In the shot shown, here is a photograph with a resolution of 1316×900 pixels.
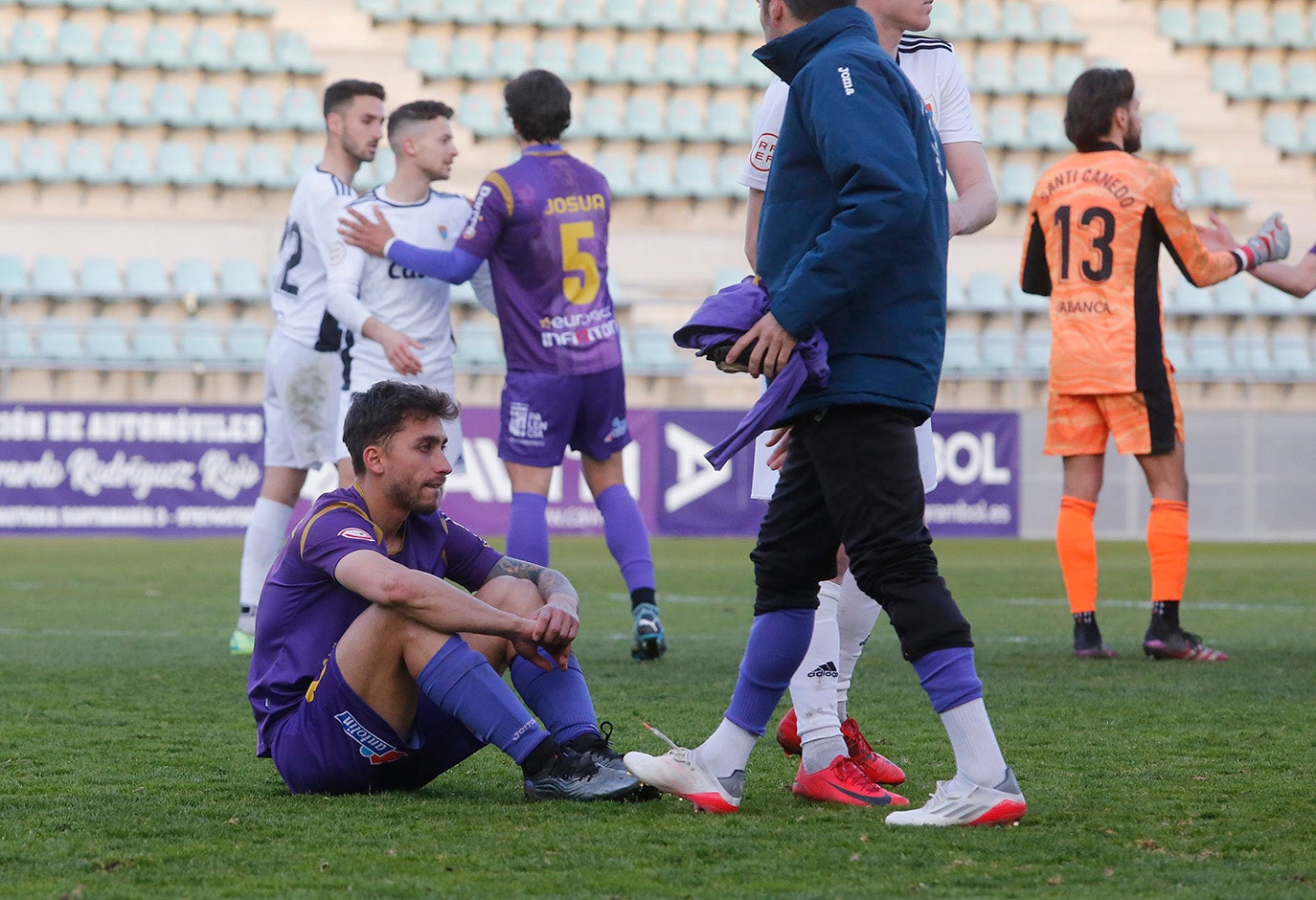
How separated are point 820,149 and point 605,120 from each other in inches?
A: 677

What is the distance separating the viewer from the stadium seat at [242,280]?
17.4 m

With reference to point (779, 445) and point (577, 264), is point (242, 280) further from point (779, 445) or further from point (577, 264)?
point (779, 445)

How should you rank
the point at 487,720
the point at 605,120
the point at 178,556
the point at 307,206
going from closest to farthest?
the point at 487,720
the point at 307,206
the point at 178,556
the point at 605,120

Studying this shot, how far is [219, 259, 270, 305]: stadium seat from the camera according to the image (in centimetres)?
1742


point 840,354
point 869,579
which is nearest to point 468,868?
point 869,579

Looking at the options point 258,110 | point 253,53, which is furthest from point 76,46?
point 258,110

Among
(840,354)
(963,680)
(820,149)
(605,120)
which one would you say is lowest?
(963,680)

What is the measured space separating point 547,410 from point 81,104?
1466cm

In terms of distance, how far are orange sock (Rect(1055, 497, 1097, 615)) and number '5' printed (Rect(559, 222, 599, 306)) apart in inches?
74.4

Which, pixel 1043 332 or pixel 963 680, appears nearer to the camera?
pixel 963 680

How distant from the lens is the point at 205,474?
1441cm

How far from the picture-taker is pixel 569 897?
2.43 meters

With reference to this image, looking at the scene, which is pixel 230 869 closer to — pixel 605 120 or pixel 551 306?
pixel 551 306

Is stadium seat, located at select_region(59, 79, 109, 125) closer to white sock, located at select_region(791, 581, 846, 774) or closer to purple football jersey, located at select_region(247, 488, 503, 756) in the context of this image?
purple football jersey, located at select_region(247, 488, 503, 756)
